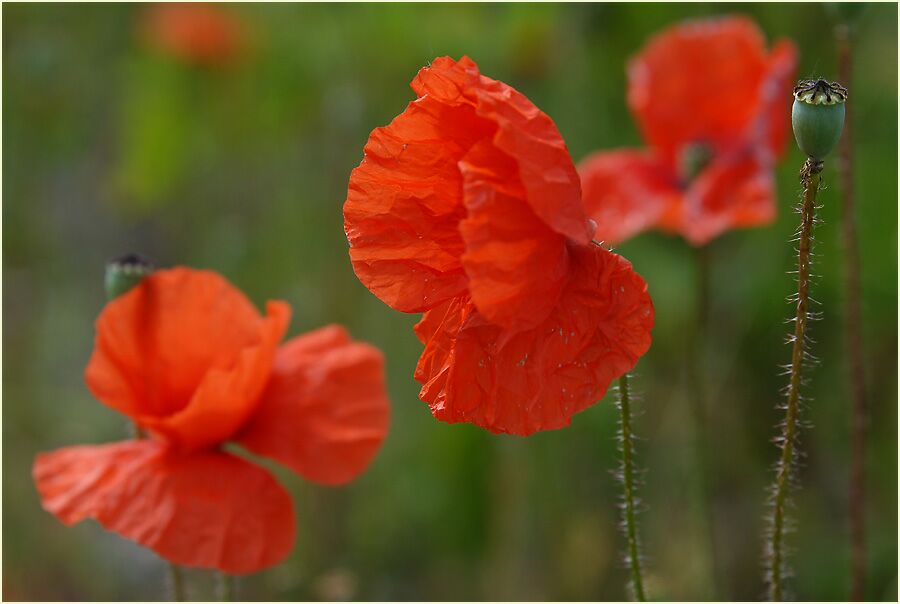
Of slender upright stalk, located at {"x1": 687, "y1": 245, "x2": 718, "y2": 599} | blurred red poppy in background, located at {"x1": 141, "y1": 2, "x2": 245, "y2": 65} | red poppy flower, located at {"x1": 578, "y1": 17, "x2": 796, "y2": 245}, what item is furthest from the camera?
blurred red poppy in background, located at {"x1": 141, "y1": 2, "x2": 245, "y2": 65}

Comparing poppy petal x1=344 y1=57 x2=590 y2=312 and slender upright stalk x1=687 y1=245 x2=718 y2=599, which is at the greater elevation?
poppy petal x1=344 y1=57 x2=590 y2=312

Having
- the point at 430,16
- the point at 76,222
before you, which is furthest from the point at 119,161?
the point at 430,16

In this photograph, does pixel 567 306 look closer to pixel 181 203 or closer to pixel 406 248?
pixel 406 248

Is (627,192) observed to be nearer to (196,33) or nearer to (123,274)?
(123,274)

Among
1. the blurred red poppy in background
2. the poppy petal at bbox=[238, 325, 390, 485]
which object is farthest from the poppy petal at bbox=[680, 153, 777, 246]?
the blurred red poppy in background

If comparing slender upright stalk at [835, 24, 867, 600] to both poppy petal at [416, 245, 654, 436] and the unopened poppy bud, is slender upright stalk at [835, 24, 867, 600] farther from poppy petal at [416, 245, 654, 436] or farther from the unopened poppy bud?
the unopened poppy bud

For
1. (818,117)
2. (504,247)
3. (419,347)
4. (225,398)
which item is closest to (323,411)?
(225,398)

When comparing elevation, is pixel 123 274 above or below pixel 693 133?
below
